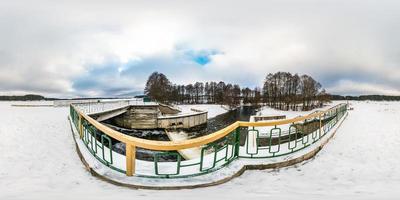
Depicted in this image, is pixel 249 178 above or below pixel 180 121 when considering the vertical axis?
above

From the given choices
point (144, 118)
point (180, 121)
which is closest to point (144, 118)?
point (144, 118)

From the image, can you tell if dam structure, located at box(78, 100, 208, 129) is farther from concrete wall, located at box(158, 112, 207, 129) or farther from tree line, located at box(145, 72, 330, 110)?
tree line, located at box(145, 72, 330, 110)

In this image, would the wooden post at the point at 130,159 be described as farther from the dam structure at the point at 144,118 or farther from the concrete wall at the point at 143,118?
the concrete wall at the point at 143,118

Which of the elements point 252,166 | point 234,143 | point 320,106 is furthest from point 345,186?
point 320,106

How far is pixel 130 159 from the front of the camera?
4871mm

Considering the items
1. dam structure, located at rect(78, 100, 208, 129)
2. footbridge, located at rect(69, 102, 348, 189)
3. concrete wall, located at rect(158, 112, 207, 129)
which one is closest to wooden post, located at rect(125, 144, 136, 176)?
footbridge, located at rect(69, 102, 348, 189)

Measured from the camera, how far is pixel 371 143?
8.88 metres

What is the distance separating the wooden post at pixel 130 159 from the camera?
4.81m

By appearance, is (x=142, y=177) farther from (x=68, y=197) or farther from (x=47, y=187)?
(x=47, y=187)

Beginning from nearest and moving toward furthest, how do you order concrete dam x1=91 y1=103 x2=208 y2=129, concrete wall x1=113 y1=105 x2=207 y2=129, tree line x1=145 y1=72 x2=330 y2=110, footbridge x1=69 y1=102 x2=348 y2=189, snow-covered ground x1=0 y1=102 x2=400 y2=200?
snow-covered ground x1=0 y1=102 x2=400 y2=200 < footbridge x1=69 y1=102 x2=348 y2=189 < concrete dam x1=91 y1=103 x2=208 y2=129 < concrete wall x1=113 y1=105 x2=207 y2=129 < tree line x1=145 y1=72 x2=330 y2=110

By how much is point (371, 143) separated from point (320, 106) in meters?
63.0

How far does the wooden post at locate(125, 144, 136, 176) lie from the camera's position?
15.8 feet

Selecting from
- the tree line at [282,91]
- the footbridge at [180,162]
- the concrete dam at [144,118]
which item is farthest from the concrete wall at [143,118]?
the footbridge at [180,162]

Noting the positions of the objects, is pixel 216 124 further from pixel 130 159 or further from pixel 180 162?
pixel 130 159
